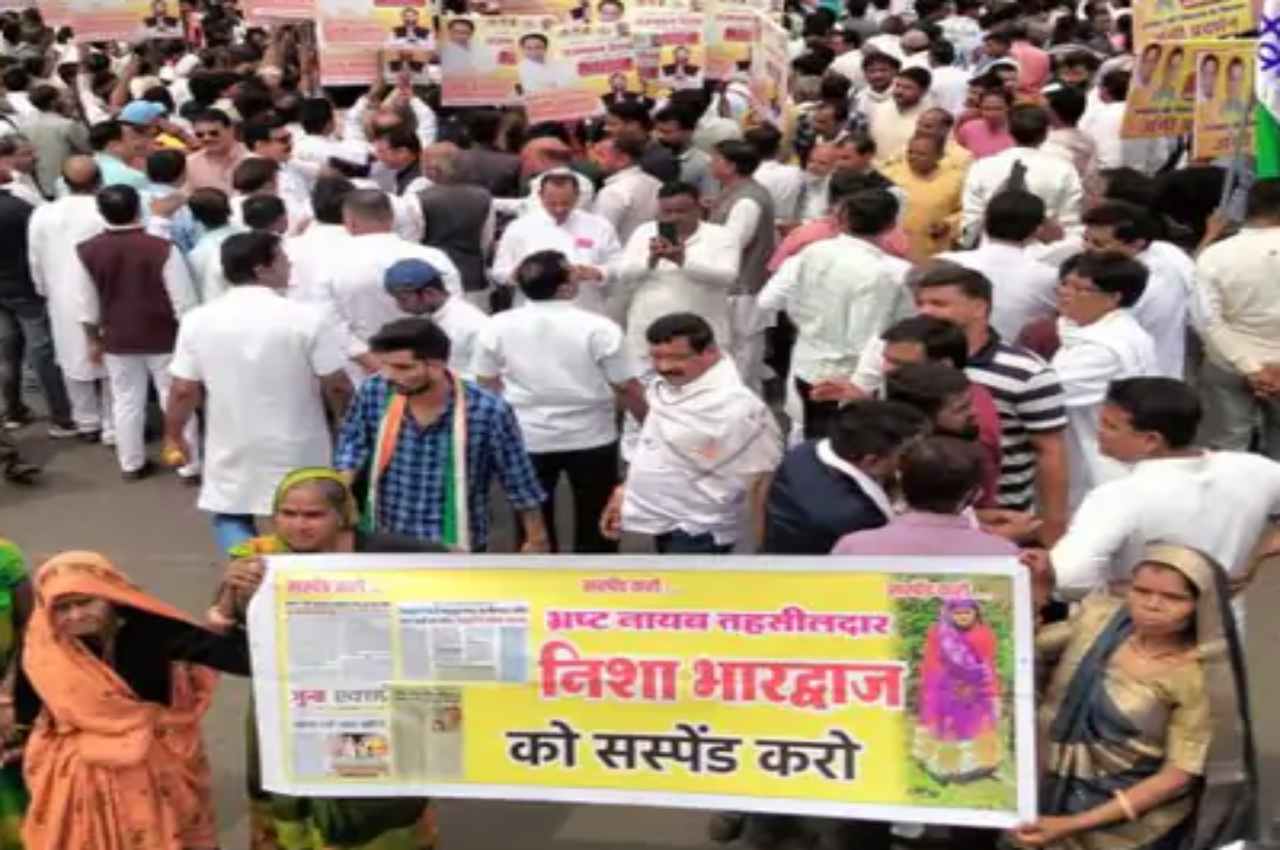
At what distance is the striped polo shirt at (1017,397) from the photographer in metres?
5.22

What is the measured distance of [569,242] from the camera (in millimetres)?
7840

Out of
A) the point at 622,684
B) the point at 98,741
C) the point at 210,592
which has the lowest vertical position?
the point at 210,592

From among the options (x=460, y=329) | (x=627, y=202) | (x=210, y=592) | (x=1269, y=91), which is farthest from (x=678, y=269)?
(x=1269, y=91)

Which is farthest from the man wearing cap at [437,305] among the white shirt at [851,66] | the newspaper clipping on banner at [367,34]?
the white shirt at [851,66]

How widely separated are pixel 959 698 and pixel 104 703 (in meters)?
2.02

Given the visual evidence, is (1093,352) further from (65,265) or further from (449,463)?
(65,265)

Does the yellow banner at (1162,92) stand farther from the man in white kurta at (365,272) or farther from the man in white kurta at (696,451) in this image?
the man in white kurta at (696,451)

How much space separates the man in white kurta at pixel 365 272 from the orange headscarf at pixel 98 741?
9.37 feet

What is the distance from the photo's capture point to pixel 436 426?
17.5ft

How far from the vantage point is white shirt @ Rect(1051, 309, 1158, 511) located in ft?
18.3

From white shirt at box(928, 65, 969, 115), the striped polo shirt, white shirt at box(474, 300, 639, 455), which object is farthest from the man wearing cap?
white shirt at box(928, 65, 969, 115)

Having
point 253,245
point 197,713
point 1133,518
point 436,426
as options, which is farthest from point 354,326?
point 1133,518

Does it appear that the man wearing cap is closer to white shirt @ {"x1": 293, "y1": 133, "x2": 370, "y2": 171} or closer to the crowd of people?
the crowd of people

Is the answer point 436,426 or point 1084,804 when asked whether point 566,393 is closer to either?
point 436,426
